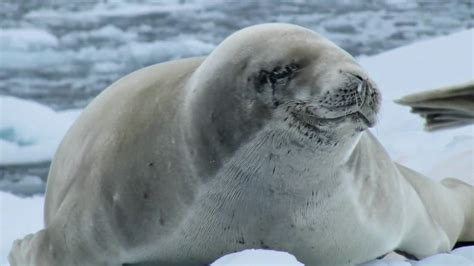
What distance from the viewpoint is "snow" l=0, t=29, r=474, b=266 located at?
11.5ft

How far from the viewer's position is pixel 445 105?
153 inches

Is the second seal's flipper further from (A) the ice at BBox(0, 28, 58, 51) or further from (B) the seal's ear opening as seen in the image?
(A) the ice at BBox(0, 28, 58, 51)

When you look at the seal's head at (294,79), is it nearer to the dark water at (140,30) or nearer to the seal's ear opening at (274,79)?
the seal's ear opening at (274,79)

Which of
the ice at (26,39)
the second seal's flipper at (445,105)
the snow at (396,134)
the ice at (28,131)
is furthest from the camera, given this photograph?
the ice at (26,39)

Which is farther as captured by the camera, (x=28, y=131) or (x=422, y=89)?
(x=422, y=89)

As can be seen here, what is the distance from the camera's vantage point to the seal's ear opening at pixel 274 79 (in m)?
2.33

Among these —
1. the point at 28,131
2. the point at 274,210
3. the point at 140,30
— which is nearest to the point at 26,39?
the point at 140,30

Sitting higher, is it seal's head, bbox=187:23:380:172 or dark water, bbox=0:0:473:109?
seal's head, bbox=187:23:380:172

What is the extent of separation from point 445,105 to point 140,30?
6.63m

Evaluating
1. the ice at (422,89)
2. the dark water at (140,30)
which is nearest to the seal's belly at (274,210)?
the ice at (422,89)

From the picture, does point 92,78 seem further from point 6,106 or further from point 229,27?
point 229,27

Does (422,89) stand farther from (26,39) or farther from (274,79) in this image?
(26,39)

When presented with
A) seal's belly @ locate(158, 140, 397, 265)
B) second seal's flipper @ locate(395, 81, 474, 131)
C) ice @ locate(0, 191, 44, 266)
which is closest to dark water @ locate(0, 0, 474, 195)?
ice @ locate(0, 191, 44, 266)

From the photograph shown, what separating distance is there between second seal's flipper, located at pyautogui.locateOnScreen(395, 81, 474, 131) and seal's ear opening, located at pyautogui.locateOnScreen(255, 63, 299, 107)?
Result: 5.10 ft
